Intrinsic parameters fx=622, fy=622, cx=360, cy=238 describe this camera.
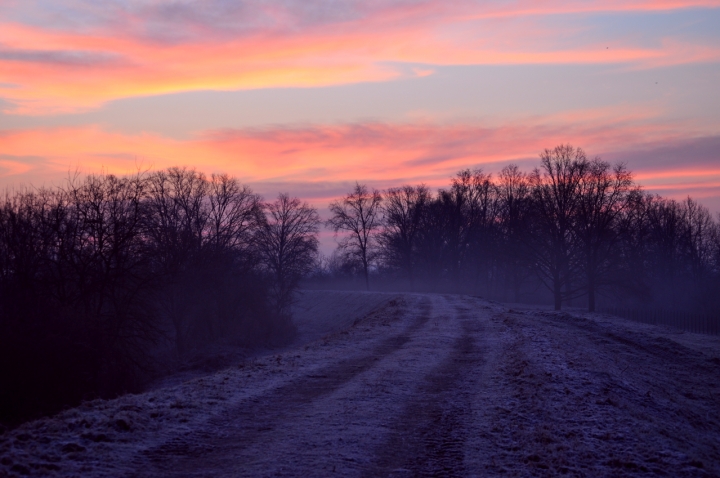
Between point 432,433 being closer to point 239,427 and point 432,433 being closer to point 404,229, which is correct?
point 239,427

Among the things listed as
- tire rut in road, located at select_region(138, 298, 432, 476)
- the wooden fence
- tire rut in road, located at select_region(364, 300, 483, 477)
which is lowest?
the wooden fence

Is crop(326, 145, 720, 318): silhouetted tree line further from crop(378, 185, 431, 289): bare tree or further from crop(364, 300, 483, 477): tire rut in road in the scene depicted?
crop(364, 300, 483, 477): tire rut in road

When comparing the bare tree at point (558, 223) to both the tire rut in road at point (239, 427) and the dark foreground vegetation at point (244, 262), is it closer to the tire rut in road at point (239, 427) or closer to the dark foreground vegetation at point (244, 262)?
the dark foreground vegetation at point (244, 262)

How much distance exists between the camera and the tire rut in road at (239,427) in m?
7.75

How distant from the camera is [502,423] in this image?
1013 cm

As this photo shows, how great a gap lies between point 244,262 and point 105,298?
2144 cm

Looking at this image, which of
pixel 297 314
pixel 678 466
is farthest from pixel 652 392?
pixel 297 314

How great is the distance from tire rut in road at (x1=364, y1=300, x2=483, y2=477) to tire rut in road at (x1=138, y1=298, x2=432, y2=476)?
1881 millimetres

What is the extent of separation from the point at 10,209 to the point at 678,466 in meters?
30.4

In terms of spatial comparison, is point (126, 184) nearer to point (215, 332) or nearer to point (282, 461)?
point (215, 332)

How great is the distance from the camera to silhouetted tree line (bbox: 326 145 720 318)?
56.2 meters

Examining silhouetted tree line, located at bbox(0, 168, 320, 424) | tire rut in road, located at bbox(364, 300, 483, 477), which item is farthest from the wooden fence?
tire rut in road, located at bbox(364, 300, 483, 477)

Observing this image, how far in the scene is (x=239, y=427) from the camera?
9.66m

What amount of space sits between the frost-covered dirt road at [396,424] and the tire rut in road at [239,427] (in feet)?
0.09
